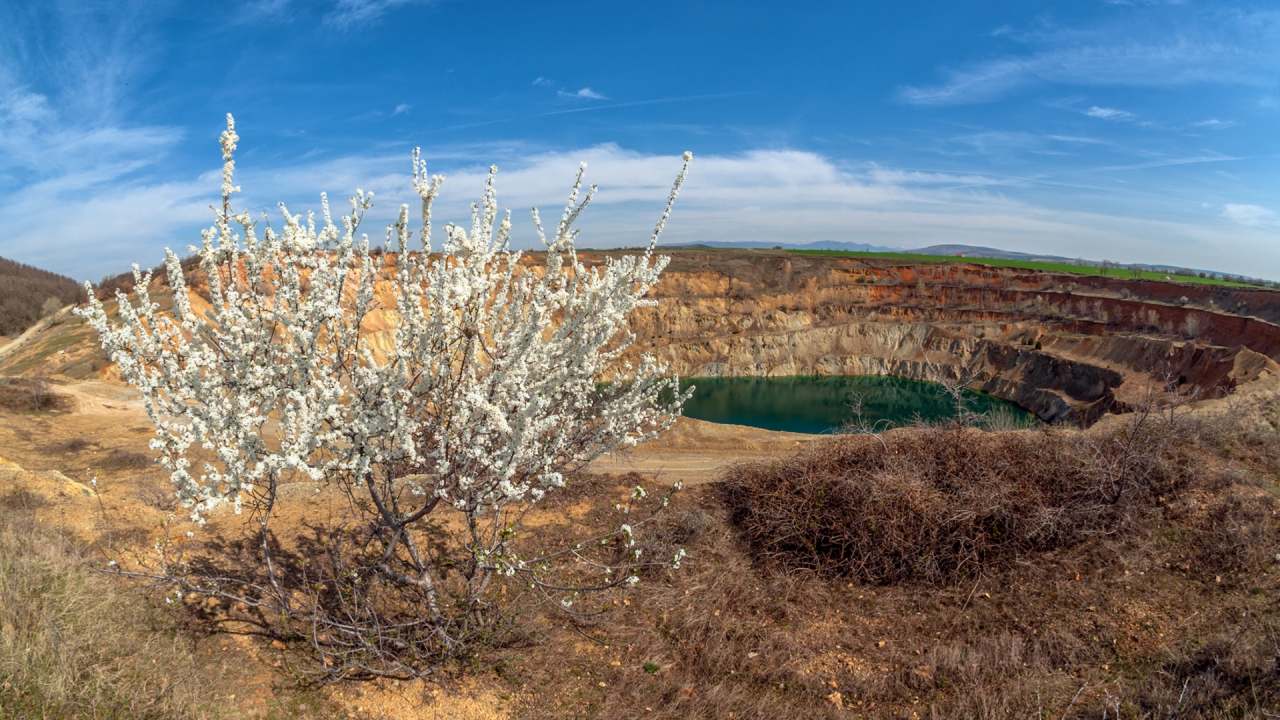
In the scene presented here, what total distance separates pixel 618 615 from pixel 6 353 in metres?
54.9

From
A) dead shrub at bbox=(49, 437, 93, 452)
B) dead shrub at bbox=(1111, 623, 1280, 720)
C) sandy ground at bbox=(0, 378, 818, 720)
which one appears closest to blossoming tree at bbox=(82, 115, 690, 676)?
sandy ground at bbox=(0, 378, 818, 720)

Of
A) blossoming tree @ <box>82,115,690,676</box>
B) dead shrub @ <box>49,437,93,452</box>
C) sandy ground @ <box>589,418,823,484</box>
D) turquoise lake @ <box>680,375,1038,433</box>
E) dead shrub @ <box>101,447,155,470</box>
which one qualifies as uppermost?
blossoming tree @ <box>82,115,690,676</box>

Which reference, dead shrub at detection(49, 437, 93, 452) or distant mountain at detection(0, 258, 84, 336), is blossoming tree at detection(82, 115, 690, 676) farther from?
distant mountain at detection(0, 258, 84, 336)

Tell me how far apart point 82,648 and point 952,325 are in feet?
230

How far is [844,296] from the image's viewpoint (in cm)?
7138

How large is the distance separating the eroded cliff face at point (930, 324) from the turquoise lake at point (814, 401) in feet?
7.30

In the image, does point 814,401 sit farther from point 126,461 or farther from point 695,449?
point 126,461

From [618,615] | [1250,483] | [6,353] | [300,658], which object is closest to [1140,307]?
[1250,483]

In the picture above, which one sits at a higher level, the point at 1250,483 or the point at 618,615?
the point at 1250,483

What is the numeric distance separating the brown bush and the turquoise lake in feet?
94.4

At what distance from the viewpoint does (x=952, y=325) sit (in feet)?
211

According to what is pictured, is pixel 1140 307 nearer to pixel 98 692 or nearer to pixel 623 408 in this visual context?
pixel 623 408

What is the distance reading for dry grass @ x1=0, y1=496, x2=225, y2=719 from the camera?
5.37 meters

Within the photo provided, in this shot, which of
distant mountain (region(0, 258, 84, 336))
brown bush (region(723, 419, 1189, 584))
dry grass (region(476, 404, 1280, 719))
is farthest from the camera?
distant mountain (region(0, 258, 84, 336))
